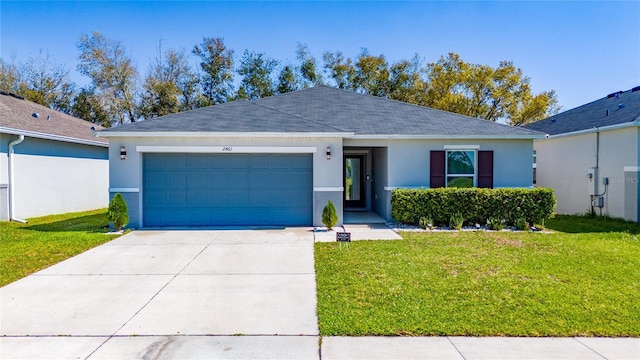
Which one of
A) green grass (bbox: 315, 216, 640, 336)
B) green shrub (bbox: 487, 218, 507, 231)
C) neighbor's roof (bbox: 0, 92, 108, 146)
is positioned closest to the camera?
green grass (bbox: 315, 216, 640, 336)

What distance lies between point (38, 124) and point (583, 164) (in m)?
20.2

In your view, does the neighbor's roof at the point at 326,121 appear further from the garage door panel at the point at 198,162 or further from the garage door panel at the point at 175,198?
the garage door panel at the point at 175,198

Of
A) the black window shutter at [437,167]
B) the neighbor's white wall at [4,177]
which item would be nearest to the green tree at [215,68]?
the neighbor's white wall at [4,177]

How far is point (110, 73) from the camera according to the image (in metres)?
27.9

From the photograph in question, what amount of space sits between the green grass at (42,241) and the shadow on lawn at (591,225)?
1231 cm

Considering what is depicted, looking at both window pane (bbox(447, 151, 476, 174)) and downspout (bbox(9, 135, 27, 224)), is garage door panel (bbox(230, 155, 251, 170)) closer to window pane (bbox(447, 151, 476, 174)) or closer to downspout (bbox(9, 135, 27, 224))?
window pane (bbox(447, 151, 476, 174))

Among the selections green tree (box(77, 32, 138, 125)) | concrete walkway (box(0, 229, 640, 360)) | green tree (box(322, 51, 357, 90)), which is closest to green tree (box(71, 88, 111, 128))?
green tree (box(77, 32, 138, 125))

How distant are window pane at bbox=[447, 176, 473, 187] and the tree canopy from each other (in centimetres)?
1579

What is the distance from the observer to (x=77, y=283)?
5758mm

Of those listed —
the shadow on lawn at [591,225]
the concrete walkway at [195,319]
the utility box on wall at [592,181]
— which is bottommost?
the concrete walkway at [195,319]

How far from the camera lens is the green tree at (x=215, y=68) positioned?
29469 millimetres

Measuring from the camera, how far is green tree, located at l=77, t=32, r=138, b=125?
27.6 m

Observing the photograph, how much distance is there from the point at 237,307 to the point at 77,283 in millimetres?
2916

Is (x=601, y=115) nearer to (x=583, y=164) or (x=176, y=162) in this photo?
(x=583, y=164)
